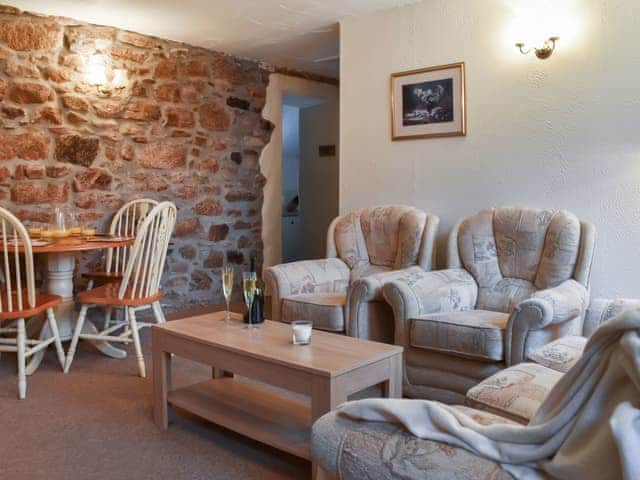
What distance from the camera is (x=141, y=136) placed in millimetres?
4434

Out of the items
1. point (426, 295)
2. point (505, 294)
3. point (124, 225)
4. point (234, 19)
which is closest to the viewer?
point (426, 295)

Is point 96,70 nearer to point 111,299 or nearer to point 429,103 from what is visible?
point 111,299

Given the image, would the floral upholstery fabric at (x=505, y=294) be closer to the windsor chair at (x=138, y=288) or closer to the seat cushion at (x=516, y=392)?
the seat cushion at (x=516, y=392)

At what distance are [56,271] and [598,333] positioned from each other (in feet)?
10.4

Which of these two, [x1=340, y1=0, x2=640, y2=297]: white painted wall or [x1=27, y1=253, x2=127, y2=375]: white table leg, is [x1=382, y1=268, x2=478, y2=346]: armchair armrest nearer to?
[x1=340, y1=0, x2=640, y2=297]: white painted wall

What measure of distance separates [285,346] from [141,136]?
116 inches

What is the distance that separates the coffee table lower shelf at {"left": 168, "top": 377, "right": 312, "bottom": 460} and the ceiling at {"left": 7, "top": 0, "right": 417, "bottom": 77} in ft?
8.31

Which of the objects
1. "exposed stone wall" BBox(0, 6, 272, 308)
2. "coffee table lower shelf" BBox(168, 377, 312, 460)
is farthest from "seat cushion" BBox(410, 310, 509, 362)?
"exposed stone wall" BBox(0, 6, 272, 308)

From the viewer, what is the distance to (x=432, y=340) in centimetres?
257

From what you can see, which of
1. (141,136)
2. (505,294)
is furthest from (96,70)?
(505,294)

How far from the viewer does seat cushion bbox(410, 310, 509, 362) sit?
2383 millimetres

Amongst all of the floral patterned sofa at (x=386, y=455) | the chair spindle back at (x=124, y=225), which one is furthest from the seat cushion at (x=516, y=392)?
the chair spindle back at (x=124, y=225)

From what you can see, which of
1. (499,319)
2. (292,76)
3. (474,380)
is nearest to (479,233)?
(499,319)

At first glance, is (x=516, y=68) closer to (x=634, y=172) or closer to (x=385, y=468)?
(x=634, y=172)
